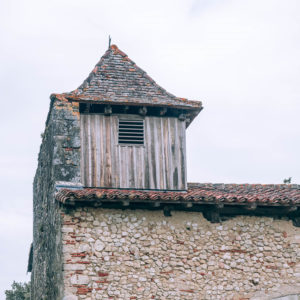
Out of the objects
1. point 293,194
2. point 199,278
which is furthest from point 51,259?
point 293,194

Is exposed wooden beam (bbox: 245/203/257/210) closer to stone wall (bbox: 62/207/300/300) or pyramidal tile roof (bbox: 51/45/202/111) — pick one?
stone wall (bbox: 62/207/300/300)

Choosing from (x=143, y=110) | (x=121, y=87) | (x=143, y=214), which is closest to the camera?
(x=143, y=214)

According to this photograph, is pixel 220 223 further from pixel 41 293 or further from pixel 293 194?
pixel 41 293

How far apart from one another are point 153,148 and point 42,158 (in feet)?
11.9

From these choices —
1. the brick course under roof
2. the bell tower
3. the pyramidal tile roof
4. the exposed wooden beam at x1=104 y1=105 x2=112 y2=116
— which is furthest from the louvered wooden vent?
the brick course under roof

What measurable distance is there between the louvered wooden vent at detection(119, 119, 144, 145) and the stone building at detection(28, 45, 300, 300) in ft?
0.08

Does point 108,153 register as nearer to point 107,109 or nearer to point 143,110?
point 107,109

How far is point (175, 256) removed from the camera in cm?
1230

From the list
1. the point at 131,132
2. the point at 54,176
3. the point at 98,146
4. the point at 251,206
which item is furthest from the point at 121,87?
the point at 251,206

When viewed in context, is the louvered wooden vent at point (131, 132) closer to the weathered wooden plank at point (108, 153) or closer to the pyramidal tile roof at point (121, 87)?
the weathered wooden plank at point (108, 153)

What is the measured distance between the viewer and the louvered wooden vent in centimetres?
1422

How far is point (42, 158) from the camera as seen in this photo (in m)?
16.2

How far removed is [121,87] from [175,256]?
4727mm

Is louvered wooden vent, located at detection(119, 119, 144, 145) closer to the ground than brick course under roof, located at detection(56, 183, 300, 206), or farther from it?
farther from it
